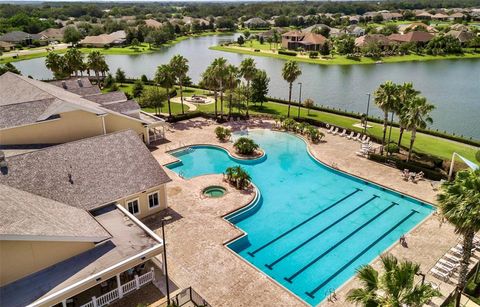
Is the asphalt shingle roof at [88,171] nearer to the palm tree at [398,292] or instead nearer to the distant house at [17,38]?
the palm tree at [398,292]

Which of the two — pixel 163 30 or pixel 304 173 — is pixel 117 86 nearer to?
pixel 304 173

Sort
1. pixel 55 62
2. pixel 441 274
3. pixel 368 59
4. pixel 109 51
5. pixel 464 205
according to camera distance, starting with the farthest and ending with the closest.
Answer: pixel 109 51
pixel 368 59
pixel 55 62
pixel 441 274
pixel 464 205

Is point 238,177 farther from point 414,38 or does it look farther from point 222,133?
point 414,38

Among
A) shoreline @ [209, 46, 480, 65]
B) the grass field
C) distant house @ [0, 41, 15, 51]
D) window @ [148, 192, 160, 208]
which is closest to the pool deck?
window @ [148, 192, 160, 208]

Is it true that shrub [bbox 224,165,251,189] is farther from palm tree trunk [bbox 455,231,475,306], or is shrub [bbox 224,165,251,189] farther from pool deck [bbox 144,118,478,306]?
palm tree trunk [bbox 455,231,475,306]

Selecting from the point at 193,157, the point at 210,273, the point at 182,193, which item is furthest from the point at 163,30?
the point at 210,273

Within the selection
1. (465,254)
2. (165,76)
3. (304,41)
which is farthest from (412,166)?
(304,41)
